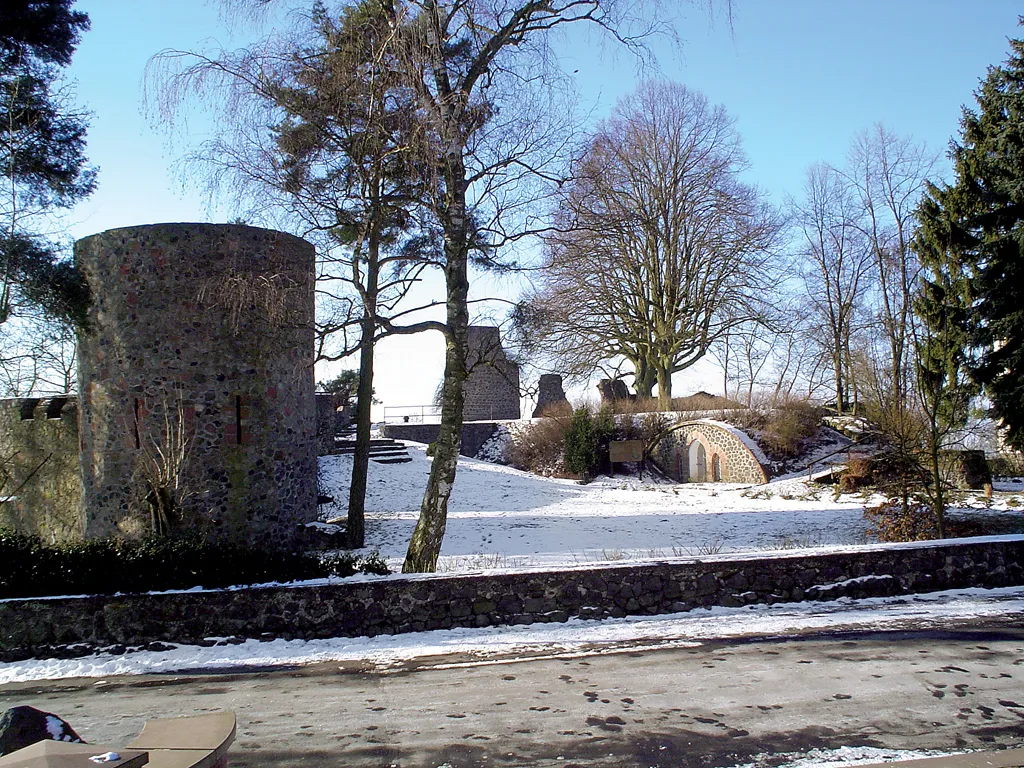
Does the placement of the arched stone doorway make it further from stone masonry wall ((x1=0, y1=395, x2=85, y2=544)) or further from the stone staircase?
stone masonry wall ((x1=0, y1=395, x2=85, y2=544))

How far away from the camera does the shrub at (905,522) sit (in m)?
11.2

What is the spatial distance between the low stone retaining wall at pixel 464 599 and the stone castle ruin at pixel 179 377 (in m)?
2.57

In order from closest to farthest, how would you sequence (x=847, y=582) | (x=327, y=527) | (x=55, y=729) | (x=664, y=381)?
(x=55, y=729) → (x=847, y=582) → (x=327, y=527) → (x=664, y=381)

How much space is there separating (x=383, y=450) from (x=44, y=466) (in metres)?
11.4

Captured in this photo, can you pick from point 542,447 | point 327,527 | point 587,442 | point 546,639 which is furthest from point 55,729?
point 542,447

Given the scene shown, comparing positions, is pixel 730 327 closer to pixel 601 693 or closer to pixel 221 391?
pixel 221 391

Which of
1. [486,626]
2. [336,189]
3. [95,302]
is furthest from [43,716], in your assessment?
[95,302]

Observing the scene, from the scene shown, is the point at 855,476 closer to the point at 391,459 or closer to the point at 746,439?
the point at 746,439

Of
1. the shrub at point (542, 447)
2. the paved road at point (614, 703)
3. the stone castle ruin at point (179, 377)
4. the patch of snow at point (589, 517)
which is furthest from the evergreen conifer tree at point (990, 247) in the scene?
the stone castle ruin at point (179, 377)

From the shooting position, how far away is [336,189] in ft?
A: 31.1

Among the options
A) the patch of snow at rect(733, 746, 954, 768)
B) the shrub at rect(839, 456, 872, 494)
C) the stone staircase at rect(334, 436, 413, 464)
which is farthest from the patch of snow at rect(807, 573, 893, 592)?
the stone staircase at rect(334, 436, 413, 464)

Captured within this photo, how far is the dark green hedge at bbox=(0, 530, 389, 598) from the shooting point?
7.90m

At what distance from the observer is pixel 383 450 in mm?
23234

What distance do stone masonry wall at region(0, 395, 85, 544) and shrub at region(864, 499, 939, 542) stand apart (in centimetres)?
1244
